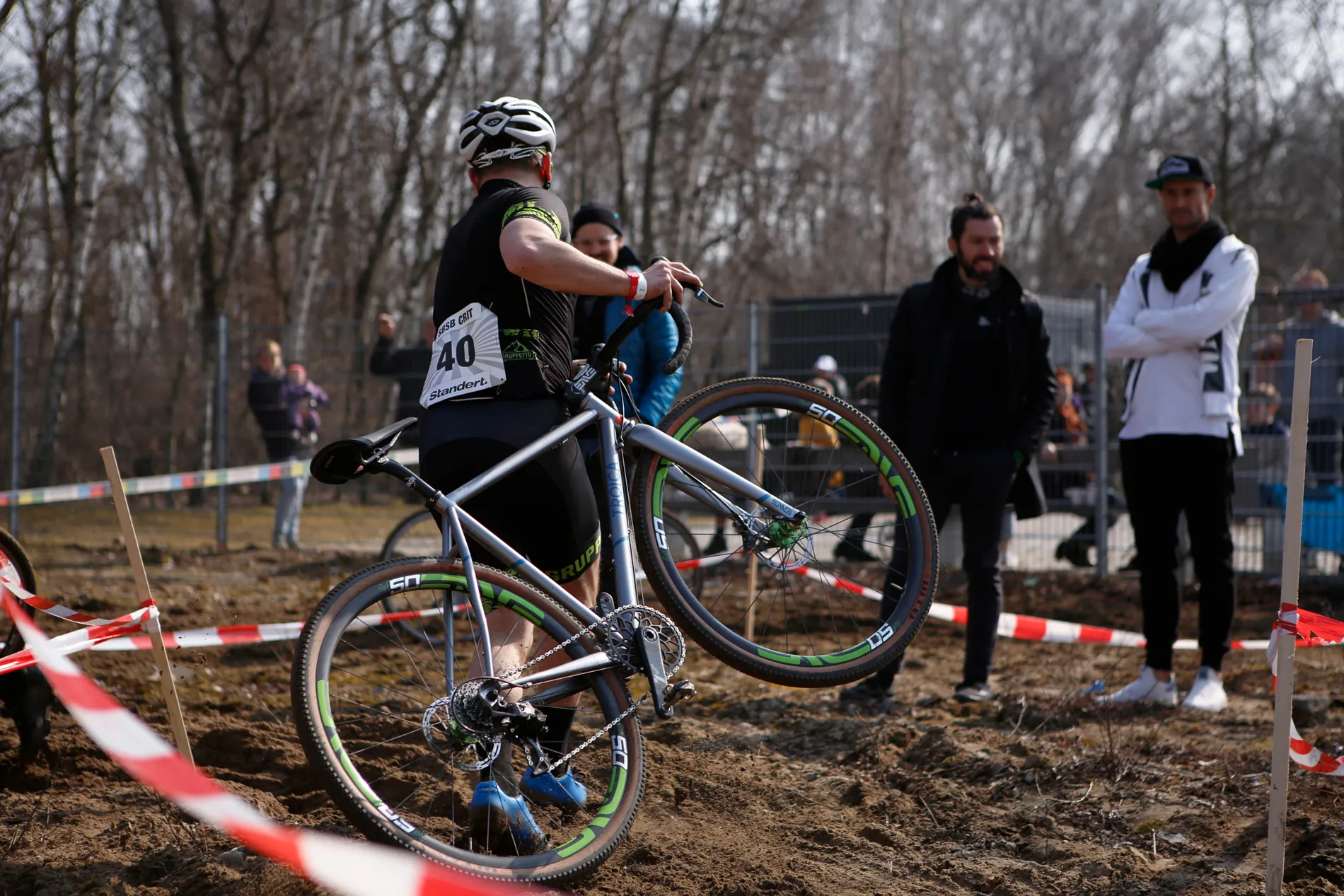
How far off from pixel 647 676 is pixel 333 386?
954 centimetres

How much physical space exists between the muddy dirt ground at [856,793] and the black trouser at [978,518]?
0.25m

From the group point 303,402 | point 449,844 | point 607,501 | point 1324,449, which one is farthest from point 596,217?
point 303,402

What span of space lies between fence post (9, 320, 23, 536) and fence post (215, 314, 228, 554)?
214cm

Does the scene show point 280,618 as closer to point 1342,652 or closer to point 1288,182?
point 1342,652

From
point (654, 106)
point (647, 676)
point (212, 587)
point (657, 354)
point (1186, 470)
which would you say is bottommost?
point (212, 587)

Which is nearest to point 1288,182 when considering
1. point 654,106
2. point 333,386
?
point 654,106

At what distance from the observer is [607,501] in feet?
11.0

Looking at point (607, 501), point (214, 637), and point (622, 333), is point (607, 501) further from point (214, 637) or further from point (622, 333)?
point (214, 637)

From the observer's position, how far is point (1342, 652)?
684 cm

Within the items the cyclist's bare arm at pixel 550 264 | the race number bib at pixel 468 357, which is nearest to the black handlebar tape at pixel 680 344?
the cyclist's bare arm at pixel 550 264

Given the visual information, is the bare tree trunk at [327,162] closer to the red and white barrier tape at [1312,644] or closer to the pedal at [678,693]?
the pedal at [678,693]

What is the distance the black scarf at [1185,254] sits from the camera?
18.1 ft

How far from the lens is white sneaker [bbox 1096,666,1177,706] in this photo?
5.46 meters

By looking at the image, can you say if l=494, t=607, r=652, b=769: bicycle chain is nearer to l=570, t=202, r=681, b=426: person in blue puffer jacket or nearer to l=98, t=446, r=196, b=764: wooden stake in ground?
l=98, t=446, r=196, b=764: wooden stake in ground
